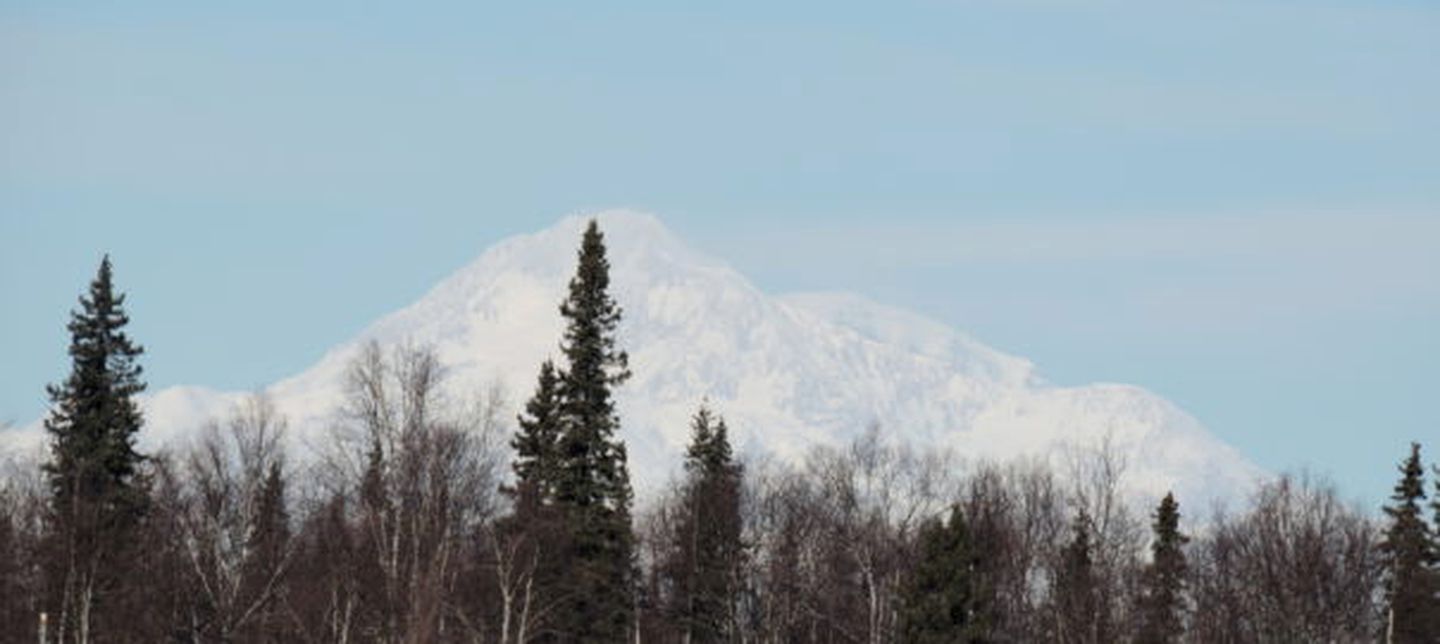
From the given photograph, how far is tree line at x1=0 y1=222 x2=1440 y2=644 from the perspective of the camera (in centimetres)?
8031

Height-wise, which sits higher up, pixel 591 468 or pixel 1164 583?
pixel 591 468

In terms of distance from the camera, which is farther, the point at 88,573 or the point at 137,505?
the point at 137,505

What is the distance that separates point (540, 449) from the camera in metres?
86.6

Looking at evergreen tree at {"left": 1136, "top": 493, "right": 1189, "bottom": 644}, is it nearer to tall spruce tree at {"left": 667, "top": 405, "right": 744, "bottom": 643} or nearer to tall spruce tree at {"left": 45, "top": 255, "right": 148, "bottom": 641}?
tall spruce tree at {"left": 667, "top": 405, "right": 744, "bottom": 643}

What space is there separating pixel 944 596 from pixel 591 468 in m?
12.2

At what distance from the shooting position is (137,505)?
8450 centimetres

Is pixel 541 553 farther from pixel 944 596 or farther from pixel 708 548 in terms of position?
pixel 708 548

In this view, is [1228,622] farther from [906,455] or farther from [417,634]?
[417,634]

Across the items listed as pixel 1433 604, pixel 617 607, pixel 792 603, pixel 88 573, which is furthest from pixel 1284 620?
pixel 88 573

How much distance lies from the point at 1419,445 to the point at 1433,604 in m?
7.09

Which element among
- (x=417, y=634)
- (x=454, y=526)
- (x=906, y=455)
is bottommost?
(x=417, y=634)

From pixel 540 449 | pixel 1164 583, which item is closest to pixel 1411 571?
pixel 1164 583

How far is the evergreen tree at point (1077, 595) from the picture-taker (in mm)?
103688

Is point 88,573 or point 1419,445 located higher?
point 1419,445
